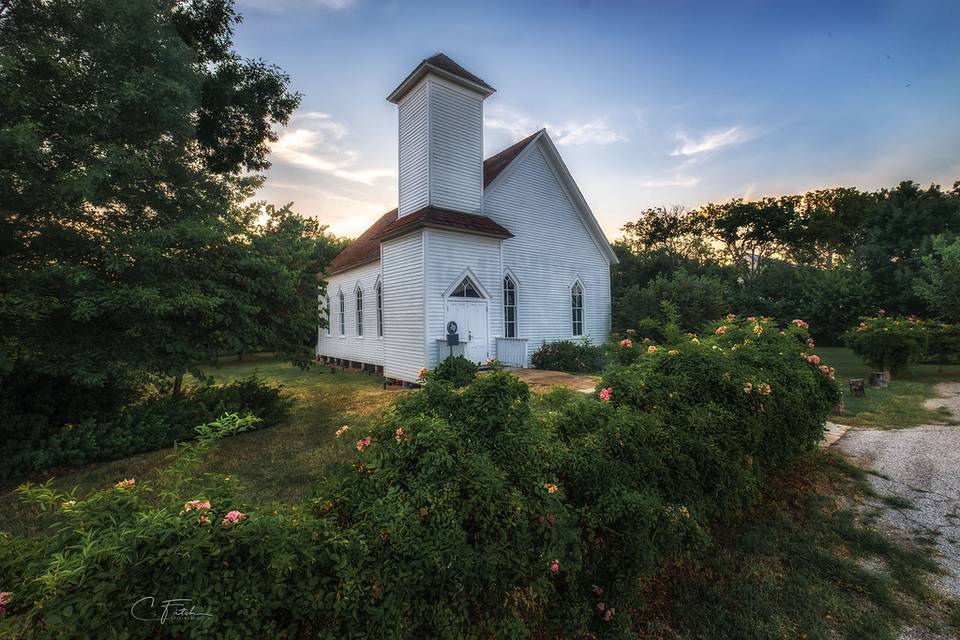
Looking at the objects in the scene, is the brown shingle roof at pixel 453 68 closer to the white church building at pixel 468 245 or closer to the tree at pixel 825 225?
the white church building at pixel 468 245

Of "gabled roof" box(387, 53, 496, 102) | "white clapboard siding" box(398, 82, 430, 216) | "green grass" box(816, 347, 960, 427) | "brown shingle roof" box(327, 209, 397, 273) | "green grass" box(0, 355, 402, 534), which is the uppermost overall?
"gabled roof" box(387, 53, 496, 102)

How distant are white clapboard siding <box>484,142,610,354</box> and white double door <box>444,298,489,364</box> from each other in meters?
1.12

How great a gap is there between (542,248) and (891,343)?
37.8 feet

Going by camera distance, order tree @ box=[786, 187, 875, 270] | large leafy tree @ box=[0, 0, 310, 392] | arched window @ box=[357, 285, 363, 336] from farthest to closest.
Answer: tree @ box=[786, 187, 875, 270] → arched window @ box=[357, 285, 363, 336] → large leafy tree @ box=[0, 0, 310, 392]

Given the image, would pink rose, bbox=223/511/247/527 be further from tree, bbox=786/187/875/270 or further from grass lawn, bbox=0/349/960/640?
tree, bbox=786/187/875/270

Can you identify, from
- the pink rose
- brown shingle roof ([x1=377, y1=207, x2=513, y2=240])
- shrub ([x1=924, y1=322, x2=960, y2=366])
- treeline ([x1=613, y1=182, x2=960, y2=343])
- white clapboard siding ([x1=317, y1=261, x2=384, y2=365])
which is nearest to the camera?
the pink rose

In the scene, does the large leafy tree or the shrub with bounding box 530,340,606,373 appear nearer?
the large leafy tree

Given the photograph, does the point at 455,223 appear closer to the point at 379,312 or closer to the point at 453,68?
the point at 453,68

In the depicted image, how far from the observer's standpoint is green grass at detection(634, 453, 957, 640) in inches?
106

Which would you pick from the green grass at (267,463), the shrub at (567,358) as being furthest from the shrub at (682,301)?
the green grass at (267,463)

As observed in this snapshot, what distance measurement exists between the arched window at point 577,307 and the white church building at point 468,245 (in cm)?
5

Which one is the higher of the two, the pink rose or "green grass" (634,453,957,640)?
the pink rose

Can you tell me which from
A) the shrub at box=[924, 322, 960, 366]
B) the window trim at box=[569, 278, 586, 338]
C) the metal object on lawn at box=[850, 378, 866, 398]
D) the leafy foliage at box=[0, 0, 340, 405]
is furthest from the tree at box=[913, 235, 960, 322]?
the leafy foliage at box=[0, 0, 340, 405]

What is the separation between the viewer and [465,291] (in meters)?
12.7
